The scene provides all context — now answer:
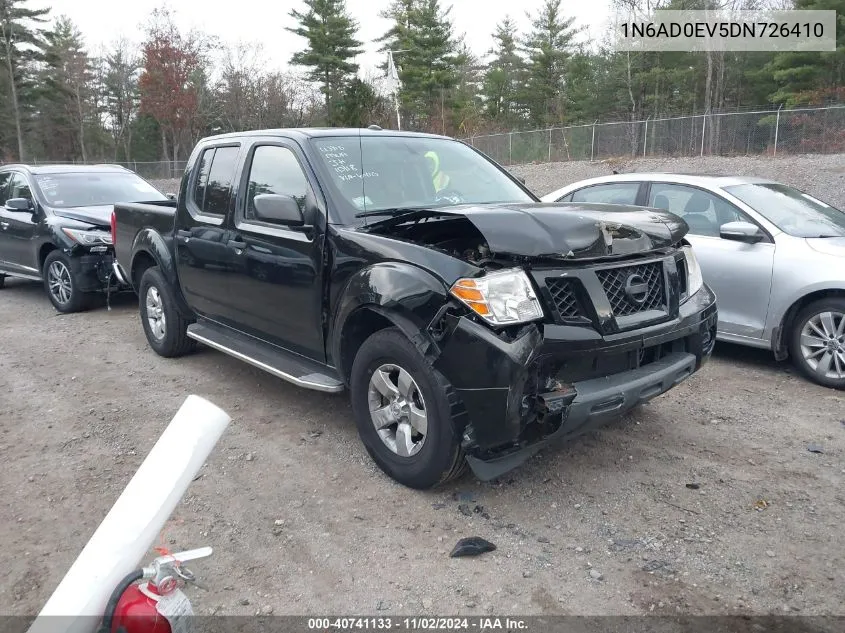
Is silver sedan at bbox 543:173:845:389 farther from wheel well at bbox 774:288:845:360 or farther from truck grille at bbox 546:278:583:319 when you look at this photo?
truck grille at bbox 546:278:583:319

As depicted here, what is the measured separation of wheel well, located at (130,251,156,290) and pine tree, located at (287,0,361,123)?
38.0 m

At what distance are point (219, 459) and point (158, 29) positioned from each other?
50.3 meters

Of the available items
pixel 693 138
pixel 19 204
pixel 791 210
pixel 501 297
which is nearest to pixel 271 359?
pixel 501 297

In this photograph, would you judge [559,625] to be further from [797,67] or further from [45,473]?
[797,67]

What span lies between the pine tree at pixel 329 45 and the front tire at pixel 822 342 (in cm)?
4031

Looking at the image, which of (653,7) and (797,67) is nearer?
(797,67)

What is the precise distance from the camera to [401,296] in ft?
11.0

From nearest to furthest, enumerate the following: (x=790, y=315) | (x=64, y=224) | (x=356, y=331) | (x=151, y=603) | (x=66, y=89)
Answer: (x=151, y=603), (x=356, y=331), (x=790, y=315), (x=64, y=224), (x=66, y=89)

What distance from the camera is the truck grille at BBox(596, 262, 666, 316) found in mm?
3314

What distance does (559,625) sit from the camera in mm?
2598

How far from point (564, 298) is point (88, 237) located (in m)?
6.92

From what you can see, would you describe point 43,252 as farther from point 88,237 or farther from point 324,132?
point 324,132

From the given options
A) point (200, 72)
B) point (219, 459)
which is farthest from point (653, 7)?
point (219, 459)

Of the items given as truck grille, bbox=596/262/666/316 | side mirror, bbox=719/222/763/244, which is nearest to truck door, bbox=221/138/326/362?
truck grille, bbox=596/262/666/316
